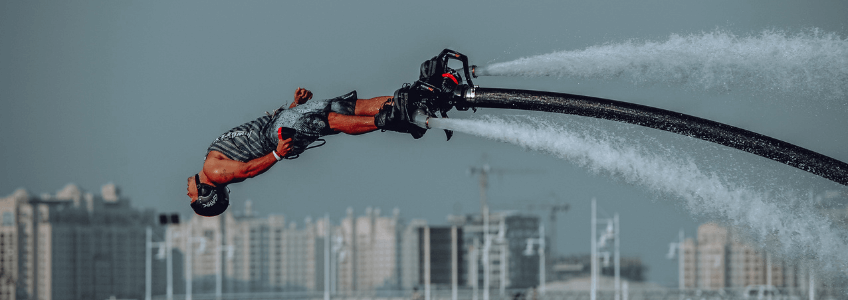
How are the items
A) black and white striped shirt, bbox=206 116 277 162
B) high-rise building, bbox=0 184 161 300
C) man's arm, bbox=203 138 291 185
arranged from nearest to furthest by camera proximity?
man's arm, bbox=203 138 291 185
black and white striped shirt, bbox=206 116 277 162
high-rise building, bbox=0 184 161 300

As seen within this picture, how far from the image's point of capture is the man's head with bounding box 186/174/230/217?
15.6 meters

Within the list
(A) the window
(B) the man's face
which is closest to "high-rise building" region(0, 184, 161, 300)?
(A) the window

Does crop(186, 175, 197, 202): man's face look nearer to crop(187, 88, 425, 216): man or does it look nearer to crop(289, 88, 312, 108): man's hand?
crop(187, 88, 425, 216): man

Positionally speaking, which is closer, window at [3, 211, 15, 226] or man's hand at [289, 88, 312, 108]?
man's hand at [289, 88, 312, 108]

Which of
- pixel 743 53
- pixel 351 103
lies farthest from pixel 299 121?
pixel 743 53

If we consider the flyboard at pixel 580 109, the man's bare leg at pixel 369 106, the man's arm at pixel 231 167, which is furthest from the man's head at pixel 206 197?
the flyboard at pixel 580 109

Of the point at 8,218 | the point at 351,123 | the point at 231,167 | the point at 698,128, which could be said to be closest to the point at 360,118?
the point at 351,123

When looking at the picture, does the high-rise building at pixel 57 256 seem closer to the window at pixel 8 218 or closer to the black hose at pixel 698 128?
the window at pixel 8 218

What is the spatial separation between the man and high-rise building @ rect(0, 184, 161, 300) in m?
146

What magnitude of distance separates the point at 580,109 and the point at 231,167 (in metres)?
4.68

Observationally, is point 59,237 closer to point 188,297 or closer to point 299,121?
point 188,297

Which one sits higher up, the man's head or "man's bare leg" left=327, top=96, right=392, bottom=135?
"man's bare leg" left=327, top=96, right=392, bottom=135

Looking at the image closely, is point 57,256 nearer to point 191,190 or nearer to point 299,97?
point 191,190

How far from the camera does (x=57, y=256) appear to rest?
17450cm
